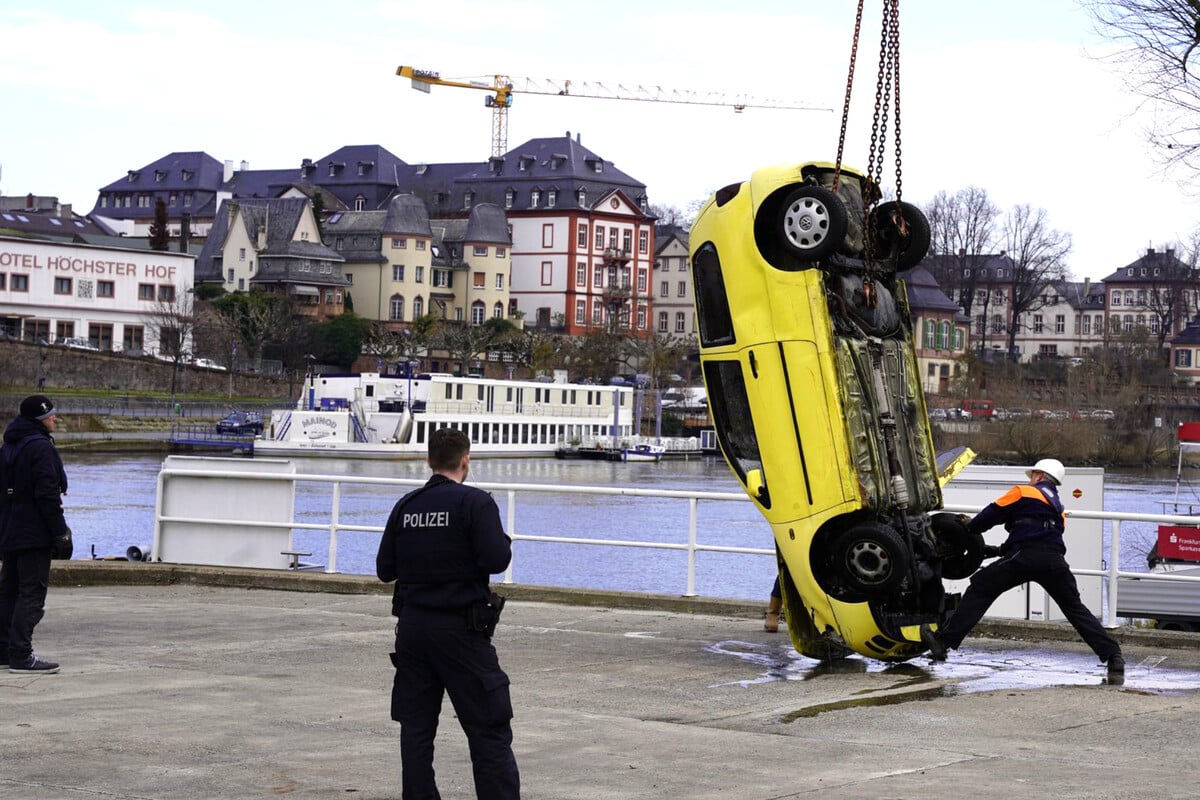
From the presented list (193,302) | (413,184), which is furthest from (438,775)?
(413,184)

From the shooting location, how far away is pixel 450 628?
6.77 m

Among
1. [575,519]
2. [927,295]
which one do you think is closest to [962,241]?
[927,295]

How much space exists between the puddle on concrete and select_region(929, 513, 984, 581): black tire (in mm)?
810

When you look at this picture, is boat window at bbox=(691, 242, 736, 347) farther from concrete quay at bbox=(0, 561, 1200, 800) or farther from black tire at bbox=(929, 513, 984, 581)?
concrete quay at bbox=(0, 561, 1200, 800)

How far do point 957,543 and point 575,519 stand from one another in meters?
44.1

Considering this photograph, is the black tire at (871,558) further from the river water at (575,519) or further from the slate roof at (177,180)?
the slate roof at (177,180)

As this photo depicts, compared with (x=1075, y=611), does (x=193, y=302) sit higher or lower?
higher

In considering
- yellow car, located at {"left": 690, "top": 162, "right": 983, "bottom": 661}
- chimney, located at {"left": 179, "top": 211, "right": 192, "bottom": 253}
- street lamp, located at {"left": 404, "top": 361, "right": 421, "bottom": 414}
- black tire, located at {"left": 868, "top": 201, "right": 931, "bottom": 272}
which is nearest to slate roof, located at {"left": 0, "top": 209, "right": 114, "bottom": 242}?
chimney, located at {"left": 179, "top": 211, "right": 192, "bottom": 253}

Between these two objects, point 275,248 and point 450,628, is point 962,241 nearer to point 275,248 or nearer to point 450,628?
point 275,248

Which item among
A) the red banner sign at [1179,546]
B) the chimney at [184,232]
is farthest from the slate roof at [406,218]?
the red banner sign at [1179,546]

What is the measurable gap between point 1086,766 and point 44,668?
22.2 ft

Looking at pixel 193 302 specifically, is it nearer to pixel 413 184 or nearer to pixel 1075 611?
pixel 413 184

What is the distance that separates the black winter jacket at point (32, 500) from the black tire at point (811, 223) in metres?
5.27

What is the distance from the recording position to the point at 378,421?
85.1 m
